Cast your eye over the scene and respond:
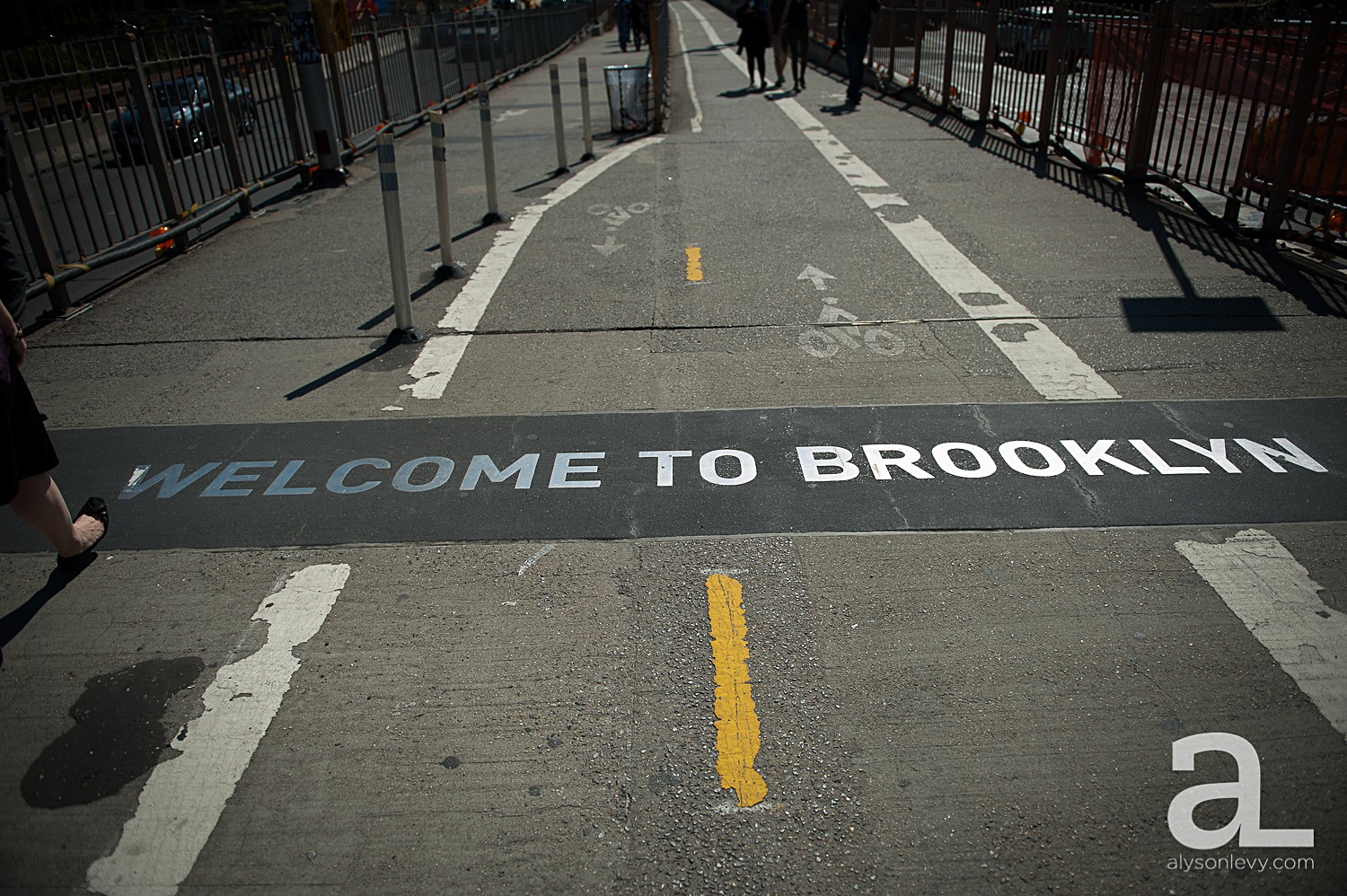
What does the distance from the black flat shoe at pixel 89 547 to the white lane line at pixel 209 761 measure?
3.41 feet

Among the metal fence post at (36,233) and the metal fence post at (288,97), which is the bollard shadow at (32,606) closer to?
the metal fence post at (36,233)

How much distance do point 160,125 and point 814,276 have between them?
7006mm

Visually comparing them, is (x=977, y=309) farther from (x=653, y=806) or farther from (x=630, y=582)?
(x=653, y=806)

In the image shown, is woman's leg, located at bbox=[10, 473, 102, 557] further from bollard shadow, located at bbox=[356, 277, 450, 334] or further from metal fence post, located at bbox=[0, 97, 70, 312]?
metal fence post, located at bbox=[0, 97, 70, 312]

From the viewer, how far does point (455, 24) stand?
20.5m

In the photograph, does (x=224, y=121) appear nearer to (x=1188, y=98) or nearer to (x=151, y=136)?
(x=151, y=136)

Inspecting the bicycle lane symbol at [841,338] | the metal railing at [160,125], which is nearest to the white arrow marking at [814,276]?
the bicycle lane symbol at [841,338]

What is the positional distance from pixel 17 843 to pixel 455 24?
68.5 feet

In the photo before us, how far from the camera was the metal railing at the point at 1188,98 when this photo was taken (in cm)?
808

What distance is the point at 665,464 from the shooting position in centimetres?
495

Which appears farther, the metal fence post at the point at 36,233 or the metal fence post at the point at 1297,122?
the metal fence post at the point at 1297,122

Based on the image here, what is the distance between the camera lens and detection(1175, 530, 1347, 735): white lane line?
10.9 feet

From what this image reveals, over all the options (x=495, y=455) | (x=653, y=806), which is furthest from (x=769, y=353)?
(x=653, y=806)

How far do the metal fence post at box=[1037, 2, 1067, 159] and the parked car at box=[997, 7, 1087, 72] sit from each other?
0.26ft
